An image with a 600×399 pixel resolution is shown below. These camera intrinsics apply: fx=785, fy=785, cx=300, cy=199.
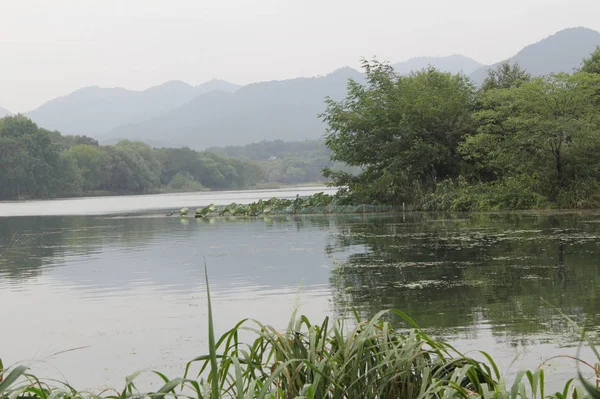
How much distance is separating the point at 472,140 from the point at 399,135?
543cm

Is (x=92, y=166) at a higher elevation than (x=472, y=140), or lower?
higher

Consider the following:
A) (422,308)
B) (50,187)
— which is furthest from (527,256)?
(50,187)

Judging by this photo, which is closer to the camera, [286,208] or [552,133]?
[552,133]

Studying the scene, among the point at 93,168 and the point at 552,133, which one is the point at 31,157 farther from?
the point at 552,133

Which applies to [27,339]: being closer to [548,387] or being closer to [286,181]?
[548,387]

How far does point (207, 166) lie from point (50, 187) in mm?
51255

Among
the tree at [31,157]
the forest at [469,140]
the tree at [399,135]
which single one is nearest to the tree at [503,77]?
the forest at [469,140]

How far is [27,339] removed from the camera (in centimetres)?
1047

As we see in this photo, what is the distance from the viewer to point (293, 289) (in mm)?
13945

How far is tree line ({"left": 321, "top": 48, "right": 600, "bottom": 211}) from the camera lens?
31359mm

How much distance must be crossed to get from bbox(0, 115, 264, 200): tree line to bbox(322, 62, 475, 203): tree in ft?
271

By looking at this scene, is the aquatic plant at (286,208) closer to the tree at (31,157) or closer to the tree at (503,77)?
the tree at (503,77)

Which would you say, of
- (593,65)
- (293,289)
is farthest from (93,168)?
(293,289)

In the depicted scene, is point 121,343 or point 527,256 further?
point 527,256
